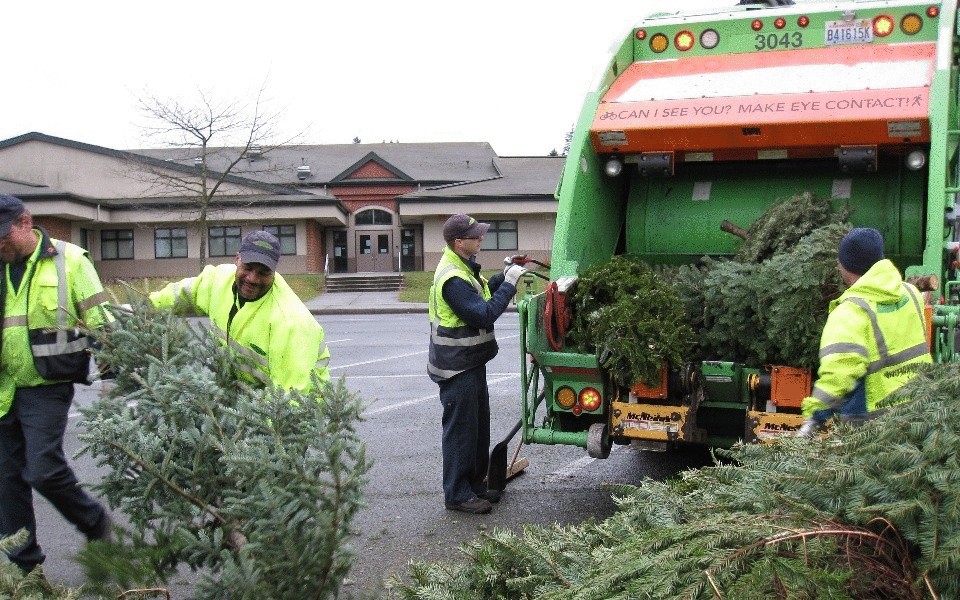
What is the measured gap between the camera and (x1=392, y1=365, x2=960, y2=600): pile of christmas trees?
1.68 meters

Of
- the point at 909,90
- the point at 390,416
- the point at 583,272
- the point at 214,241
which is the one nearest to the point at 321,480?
the point at 583,272

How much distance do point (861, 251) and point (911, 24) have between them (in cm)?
262

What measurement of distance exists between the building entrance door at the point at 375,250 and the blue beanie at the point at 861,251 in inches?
1475

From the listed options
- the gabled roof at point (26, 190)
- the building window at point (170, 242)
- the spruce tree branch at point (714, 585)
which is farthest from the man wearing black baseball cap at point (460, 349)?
the building window at point (170, 242)

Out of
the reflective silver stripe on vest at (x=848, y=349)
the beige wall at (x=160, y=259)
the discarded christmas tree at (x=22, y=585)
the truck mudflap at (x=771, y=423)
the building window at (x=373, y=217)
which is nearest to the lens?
the discarded christmas tree at (x=22, y=585)

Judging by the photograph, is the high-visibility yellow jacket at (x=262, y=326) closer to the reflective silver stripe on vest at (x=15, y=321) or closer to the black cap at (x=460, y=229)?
the reflective silver stripe on vest at (x=15, y=321)

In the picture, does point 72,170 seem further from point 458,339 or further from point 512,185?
point 458,339

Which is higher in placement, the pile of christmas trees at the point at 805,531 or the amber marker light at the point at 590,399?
the pile of christmas trees at the point at 805,531

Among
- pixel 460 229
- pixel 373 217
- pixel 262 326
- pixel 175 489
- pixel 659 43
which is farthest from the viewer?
pixel 373 217

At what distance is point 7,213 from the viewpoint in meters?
3.57

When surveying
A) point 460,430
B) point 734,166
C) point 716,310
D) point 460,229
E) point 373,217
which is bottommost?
point 460,430

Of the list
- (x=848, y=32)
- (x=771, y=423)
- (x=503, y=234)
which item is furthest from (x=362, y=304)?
(x=771, y=423)

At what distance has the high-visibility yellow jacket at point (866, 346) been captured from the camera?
3.39m

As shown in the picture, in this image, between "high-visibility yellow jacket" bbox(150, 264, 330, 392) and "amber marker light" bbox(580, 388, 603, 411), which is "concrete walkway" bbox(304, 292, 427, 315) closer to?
"amber marker light" bbox(580, 388, 603, 411)
